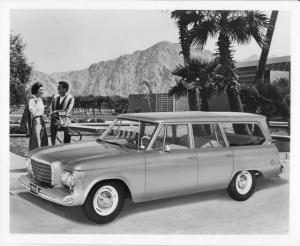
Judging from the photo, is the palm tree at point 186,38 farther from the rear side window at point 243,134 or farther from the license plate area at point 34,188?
Result: the license plate area at point 34,188

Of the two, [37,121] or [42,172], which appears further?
[37,121]

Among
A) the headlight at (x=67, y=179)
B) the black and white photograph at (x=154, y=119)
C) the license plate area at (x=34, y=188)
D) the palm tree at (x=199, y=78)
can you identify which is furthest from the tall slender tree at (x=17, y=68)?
the palm tree at (x=199, y=78)

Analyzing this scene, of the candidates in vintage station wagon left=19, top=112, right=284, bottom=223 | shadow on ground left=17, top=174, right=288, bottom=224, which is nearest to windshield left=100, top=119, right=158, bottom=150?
→ vintage station wagon left=19, top=112, right=284, bottom=223

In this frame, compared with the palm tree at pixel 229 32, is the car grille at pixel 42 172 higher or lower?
lower

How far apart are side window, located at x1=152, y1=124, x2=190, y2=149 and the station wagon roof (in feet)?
0.35

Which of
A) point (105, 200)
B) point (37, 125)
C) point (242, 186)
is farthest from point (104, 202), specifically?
point (242, 186)

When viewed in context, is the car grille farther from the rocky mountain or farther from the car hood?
the rocky mountain

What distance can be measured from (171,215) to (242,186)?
1.34 meters

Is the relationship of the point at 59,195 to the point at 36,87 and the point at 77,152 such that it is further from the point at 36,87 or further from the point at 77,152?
the point at 36,87

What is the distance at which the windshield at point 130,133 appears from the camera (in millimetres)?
4926

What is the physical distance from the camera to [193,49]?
612 centimetres

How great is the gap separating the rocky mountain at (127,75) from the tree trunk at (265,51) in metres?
1.17

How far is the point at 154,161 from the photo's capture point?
477 centimetres
